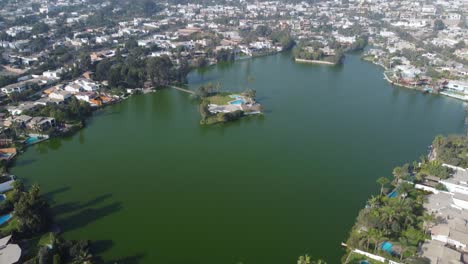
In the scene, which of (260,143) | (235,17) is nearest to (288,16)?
(235,17)

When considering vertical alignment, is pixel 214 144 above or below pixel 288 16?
below

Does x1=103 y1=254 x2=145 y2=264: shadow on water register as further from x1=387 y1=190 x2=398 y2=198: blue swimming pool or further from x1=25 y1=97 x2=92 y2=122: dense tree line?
x1=25 y1=97 x2=92 y2=122: dense tree line

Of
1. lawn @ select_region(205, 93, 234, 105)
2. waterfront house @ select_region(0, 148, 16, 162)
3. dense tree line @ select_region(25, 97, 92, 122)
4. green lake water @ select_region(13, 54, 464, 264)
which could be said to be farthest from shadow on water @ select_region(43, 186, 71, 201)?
lawn @ select_region(205, 93, 234, 105)

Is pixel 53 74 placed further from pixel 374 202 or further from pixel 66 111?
pixel 374 202

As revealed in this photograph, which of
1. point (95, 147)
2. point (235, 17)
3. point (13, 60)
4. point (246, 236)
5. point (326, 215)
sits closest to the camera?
point (246, 236)

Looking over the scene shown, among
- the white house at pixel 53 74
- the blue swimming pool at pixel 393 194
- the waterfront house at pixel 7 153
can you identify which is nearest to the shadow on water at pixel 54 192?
the waterfront house at pixel 7 153

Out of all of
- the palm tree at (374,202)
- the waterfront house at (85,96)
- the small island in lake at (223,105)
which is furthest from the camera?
the waterfront house at (85,96)

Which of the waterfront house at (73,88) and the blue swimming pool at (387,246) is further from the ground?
the waterfront house at (73,88)

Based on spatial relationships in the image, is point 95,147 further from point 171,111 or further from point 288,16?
point 288,16

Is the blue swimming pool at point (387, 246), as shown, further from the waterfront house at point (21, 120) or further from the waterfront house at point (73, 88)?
the waterfront house at point (73, 88)
